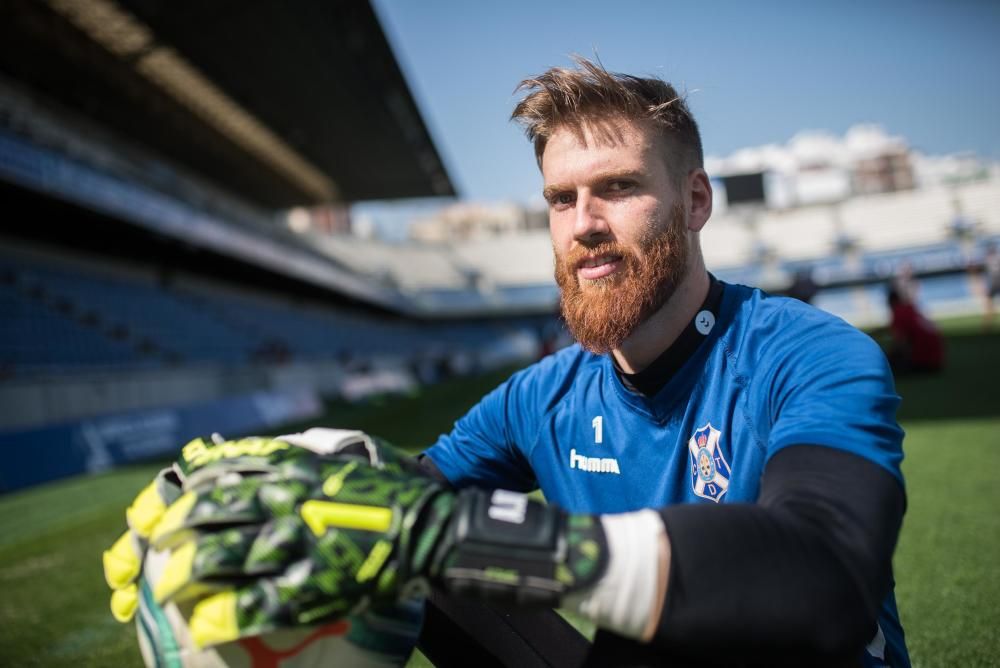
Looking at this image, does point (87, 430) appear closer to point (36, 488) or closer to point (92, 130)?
point (36, 488)

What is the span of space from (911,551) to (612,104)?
10.4ft

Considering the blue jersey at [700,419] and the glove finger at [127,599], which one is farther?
the glove finger at [127,599]

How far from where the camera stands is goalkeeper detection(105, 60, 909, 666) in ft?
3.08

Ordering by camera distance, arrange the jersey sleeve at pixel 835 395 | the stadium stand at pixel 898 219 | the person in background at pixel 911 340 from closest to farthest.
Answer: the jersey sleeve at pixel 835 395, the person in background at pixel 911 340, the stadium stand at pixel 898 219

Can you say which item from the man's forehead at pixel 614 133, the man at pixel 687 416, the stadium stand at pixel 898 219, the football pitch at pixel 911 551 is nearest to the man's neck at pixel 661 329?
the man at pixel 687 416

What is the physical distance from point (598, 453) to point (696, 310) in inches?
17.9

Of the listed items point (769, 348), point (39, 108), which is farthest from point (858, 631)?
point (39, 108)

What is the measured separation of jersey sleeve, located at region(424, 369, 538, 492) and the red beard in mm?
367

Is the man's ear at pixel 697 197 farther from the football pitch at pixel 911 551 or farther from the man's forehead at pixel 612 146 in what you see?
the football pitch at pixel 911 551

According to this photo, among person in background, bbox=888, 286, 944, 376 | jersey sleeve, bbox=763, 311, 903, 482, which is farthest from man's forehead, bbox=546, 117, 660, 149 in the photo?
person in background, bbox=888, 286, 944, 376

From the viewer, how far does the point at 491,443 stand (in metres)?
1.98

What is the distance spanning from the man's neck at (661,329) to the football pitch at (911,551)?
1650 millimetres

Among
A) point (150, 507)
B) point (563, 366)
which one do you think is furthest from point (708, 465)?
point (150, 507)

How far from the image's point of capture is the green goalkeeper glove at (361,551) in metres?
0.95
